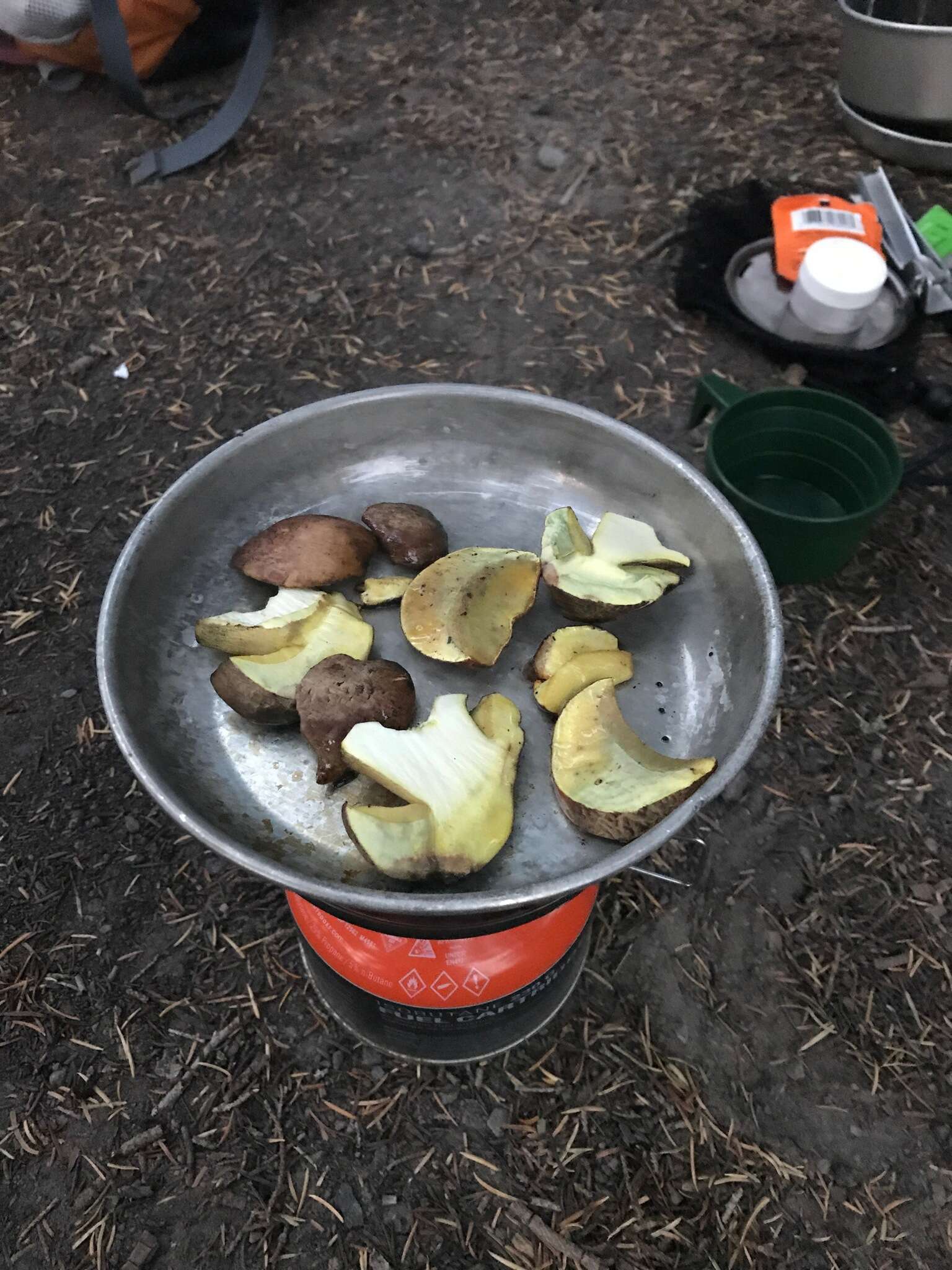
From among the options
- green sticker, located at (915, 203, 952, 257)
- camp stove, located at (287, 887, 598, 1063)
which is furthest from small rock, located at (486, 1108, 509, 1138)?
green sticker, located at (915, 203, 952, 257)

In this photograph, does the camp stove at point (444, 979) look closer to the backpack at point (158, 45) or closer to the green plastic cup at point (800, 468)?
the green plastic cup at point (800, 468)

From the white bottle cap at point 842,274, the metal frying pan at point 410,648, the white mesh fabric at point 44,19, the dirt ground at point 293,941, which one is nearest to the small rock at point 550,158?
the dirt ground at point 293,941

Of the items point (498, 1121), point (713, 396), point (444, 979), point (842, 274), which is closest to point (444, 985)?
point (444, 979)

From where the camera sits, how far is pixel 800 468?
2.76 m

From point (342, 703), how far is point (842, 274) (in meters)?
2.61

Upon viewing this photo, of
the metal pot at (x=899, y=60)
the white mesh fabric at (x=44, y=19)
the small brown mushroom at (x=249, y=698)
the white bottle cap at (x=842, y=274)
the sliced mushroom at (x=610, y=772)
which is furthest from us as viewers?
the white mesh fabric at (x=44, y=19)

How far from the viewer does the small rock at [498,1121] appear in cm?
185

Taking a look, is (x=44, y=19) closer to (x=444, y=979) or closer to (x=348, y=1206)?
(x=444, y=979)

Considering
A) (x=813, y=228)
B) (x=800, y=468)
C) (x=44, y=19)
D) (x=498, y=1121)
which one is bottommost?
(x=498, y=1121)

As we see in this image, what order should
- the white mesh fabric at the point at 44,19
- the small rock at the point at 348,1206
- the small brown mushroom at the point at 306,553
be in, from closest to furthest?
1. the small brown mushroom at the point at 306,553
2. the small rock at the point at 348,1206
3. the white mesh fabric at the point at 44,19

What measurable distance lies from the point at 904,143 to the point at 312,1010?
410cm

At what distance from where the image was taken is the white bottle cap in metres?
2.98

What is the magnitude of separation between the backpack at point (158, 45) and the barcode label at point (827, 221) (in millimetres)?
2301

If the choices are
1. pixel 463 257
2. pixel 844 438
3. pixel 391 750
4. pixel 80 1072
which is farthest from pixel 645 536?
pixel 463 257
